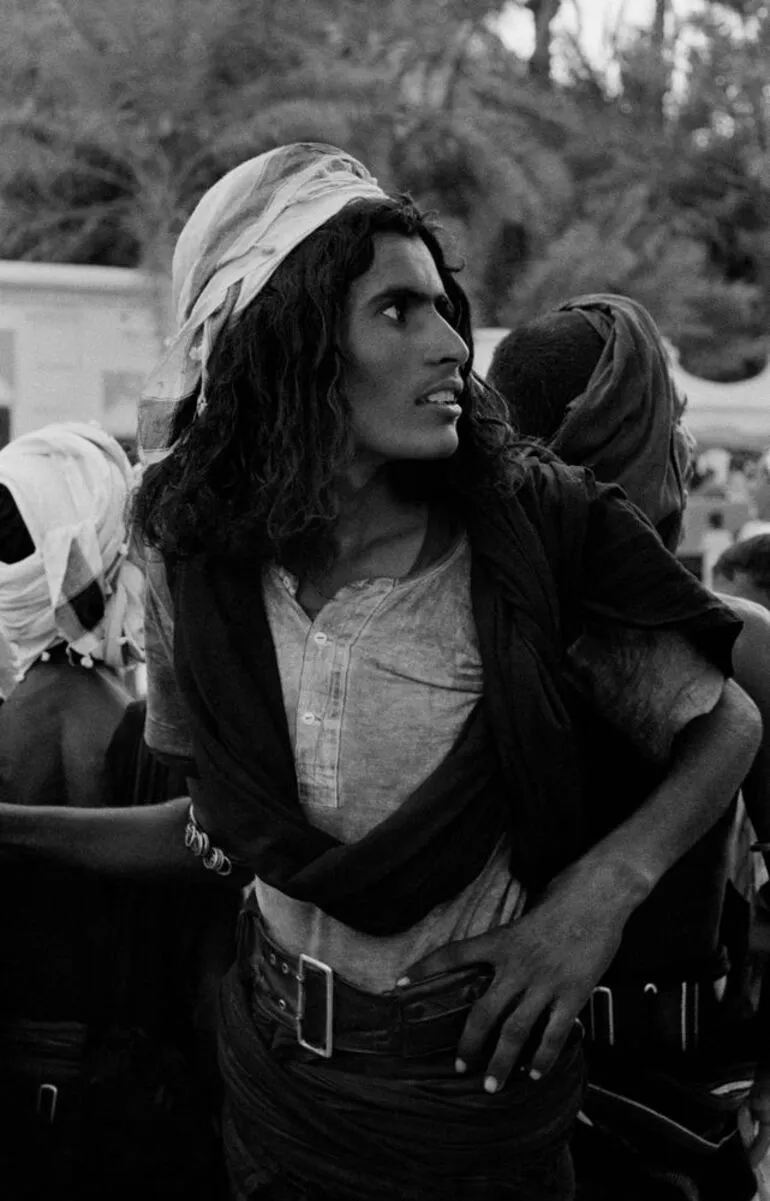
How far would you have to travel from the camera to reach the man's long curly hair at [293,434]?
1723 millimetres

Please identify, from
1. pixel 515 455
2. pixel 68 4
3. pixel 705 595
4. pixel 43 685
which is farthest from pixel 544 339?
pixel 68 4

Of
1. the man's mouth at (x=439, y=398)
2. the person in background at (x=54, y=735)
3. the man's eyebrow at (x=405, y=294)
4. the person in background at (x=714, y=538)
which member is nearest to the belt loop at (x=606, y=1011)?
the person in background at (x=54, y=735)

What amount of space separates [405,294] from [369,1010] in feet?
2.82

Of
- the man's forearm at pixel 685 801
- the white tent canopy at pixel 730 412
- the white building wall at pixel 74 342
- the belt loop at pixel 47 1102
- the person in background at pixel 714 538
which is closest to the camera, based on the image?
the man's forearm at pixel 685 801

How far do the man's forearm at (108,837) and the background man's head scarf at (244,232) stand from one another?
2.18 feet

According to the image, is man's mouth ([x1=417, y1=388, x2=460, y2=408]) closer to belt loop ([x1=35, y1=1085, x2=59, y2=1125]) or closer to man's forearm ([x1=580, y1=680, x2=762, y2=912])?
man's forearm ([x1=580, y1=680, x2=762, y2=912])

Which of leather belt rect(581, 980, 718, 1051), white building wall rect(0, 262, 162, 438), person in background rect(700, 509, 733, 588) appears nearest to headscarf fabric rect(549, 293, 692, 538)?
leather belt rect(581, 980, 718, 1051)

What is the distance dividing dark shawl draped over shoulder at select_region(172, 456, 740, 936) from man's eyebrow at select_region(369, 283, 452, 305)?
242mm

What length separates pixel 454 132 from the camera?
19250 millimetres

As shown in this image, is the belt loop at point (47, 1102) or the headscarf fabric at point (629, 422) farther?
the belt loop at point (47, 1102)

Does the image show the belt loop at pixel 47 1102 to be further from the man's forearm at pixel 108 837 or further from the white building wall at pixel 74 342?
the white building wall at pixel 74 342

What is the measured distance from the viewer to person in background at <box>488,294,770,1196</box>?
7.17 feet

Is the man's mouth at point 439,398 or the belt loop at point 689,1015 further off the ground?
the man's mouth at point 439,398

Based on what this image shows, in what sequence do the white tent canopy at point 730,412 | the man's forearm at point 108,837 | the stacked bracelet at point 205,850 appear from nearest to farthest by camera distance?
1. the stacked bracelet at point 205,850
2. the man's forearm at point 108,837
3. the white tent canopy at point 730,412
